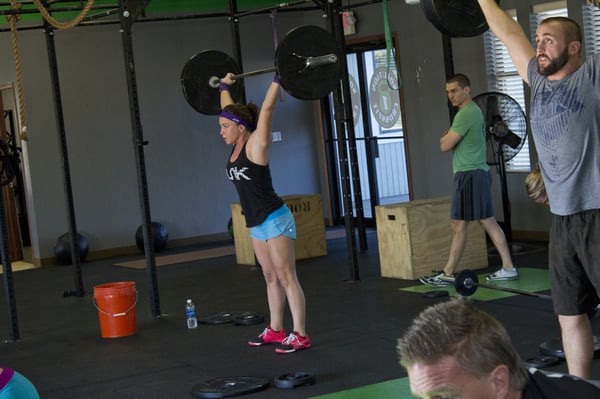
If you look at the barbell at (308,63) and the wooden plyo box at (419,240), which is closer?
the barbell at (308,63)

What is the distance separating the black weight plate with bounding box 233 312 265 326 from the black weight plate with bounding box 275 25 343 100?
143 cm

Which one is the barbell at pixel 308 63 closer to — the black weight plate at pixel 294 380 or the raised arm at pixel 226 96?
the raised arm at pixel 226 96

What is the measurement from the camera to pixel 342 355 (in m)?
4.34

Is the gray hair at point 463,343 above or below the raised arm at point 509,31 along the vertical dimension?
below

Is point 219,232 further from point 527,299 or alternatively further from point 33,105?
point 527,299

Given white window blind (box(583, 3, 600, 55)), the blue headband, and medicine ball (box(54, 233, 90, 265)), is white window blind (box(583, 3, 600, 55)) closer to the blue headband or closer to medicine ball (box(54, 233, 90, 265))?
the blue headband

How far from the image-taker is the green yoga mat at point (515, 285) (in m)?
5.44

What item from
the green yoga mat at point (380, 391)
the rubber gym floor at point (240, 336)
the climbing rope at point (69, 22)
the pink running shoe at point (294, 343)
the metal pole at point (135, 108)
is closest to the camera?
the green yoga mat at point (380, 391)

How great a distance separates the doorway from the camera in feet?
30.5

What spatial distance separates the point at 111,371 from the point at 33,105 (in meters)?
5.14

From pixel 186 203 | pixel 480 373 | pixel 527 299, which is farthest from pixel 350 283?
pixel 480 373

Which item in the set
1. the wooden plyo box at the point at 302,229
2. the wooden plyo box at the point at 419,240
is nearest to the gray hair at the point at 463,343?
the wooden plyo box at the point at 419,240

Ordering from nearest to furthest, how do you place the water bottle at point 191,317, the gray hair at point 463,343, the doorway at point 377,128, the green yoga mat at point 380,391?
the gray hair at point 463,343
the green yoga mat at point 380,391
the water bottle at point 191,317
the doorway at point 377,128

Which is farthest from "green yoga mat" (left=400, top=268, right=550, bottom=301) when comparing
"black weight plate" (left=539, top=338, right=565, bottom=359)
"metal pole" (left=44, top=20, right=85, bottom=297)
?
"metal pole" (left=44, top=20, right=85, bottom=297)
